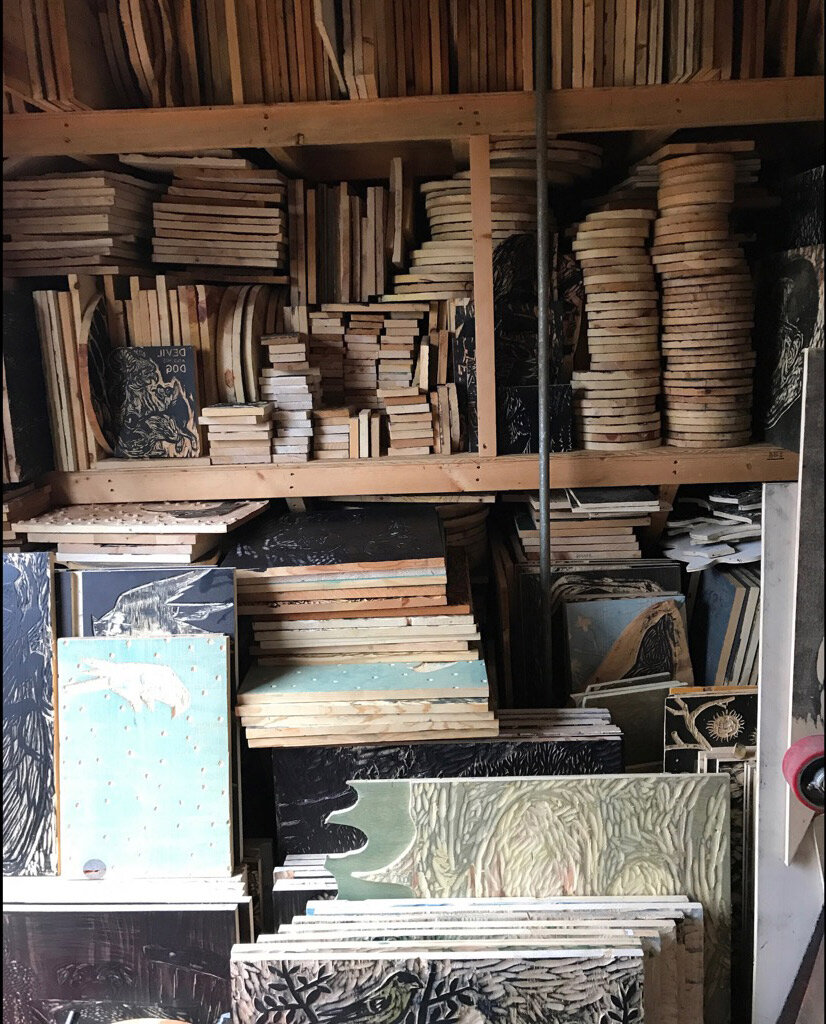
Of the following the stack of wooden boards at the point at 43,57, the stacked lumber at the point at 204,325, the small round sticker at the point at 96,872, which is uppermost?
the stack of wooden boards at the point at 43,57

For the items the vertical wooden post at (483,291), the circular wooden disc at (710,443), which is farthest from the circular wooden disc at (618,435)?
the vertical wooden post at (483,291)

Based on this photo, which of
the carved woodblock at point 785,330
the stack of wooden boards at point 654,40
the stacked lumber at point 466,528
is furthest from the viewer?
the stacked lumber at point 466,528

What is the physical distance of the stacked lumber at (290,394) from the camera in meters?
3.22

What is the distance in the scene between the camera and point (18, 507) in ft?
9.69

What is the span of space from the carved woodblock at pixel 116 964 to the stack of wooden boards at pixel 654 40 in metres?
2.77

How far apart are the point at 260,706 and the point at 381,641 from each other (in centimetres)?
43

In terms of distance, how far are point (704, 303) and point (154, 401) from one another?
192 cm

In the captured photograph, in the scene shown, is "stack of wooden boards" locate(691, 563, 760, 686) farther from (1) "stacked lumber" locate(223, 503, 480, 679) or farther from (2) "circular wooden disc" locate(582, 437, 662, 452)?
(1) "stacked lumber" locate(223, 503, 480, 679)

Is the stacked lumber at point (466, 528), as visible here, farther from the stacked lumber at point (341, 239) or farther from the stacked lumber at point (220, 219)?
the stacked lumber at point (220, 219)

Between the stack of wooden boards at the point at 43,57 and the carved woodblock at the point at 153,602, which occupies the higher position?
the stack of wooden boards at the point at 43,57

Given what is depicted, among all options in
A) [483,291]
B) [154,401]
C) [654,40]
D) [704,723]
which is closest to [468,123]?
[483,291]

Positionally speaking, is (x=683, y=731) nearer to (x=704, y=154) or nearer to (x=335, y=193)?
(x=704, y=154)

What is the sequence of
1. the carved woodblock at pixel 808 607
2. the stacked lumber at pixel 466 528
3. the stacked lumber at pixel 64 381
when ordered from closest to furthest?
the carved woodblock at pixel 808 607
the stacked lumber at pixel 64 381
the stacked lumber at pixel 466 528

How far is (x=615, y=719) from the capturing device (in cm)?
313
